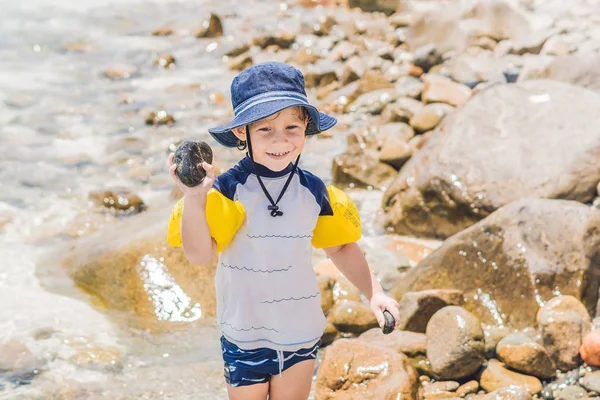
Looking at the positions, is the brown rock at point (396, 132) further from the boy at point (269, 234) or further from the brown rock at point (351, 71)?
the boy at point (269, 234)

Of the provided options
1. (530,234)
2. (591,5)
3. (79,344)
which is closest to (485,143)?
(530,234)

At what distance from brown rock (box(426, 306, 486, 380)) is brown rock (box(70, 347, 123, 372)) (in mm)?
1826

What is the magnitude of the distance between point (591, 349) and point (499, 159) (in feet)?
8.20

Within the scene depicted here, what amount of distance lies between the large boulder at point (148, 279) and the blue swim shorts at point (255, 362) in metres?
2.29

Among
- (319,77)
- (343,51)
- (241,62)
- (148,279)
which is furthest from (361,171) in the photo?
(241,62)

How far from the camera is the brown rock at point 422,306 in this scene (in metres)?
4.56

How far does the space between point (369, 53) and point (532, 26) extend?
8.69 ft

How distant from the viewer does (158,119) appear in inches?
404

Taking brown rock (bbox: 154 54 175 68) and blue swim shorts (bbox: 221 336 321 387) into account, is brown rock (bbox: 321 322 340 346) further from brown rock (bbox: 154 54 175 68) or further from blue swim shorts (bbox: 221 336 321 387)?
brown rock (bbox: 154 54 175 68)

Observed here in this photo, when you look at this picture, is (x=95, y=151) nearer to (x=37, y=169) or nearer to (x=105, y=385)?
(x=37, y=169)

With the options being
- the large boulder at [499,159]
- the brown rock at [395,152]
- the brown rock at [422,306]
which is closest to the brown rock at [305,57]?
the brown rock at [395,152]

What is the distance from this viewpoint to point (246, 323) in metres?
2.86

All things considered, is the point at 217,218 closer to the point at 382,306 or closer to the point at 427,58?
the point at 382,306

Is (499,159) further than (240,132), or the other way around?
(499,159)
